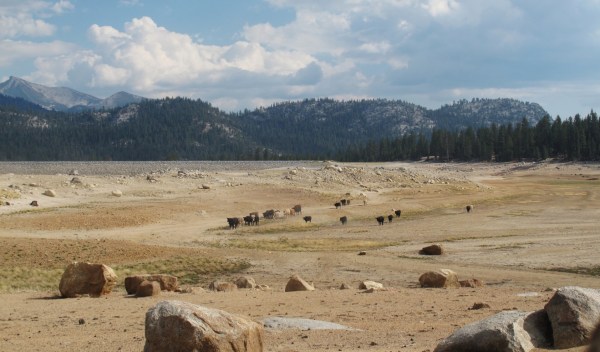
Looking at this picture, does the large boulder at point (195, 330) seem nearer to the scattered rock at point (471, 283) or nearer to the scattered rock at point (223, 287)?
the scattered rock at point (223, 287)

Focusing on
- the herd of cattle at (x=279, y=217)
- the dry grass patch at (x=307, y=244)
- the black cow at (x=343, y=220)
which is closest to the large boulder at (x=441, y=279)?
the dry grass patch at (x=307, y=244)

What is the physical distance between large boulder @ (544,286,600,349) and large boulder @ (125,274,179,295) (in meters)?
15.0

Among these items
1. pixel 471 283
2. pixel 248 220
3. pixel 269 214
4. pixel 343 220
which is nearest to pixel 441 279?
pixel 471 283

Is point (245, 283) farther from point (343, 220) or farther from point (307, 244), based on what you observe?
point (343, 220)

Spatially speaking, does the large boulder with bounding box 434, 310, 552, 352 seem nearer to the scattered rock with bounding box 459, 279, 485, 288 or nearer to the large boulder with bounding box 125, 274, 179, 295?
the scattered rock with bounding box 459, 279, 485, 288

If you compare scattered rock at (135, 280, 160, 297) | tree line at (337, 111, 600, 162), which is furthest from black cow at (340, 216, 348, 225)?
tree line at (337, 111, 600, 162)

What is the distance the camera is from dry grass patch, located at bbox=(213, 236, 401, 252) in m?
39.3

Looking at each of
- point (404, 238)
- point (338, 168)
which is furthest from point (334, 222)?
point (338, 168)

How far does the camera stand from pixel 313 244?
1617 inches

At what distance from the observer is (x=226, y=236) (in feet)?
148

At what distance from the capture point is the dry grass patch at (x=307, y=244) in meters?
39.3

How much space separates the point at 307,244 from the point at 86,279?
20.1 m

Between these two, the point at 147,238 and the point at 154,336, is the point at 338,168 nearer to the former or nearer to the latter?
the point at 147,238

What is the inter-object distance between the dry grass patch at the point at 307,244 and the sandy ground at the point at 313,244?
0.42 ft
